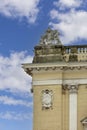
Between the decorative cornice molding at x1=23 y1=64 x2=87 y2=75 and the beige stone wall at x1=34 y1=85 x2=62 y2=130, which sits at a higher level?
the decorative cornice molding at x1=23 y1=64 x2=87 y2=75

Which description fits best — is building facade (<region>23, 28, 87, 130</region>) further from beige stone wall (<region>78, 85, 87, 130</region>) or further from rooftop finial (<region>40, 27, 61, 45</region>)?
rooftop finial (<region>40, 27, 61, 45</region>)

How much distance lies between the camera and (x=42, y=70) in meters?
27.3

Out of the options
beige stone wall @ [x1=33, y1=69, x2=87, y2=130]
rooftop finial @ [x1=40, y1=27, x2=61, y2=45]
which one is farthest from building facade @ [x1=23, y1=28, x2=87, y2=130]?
rooftop finial @ [x1=40, y1=27, x2=61, y2=45]

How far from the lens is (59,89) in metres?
27.2

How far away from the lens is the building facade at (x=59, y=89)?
2683 centimetres

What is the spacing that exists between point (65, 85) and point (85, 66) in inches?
58.5

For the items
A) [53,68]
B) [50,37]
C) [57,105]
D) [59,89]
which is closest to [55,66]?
[53,68]

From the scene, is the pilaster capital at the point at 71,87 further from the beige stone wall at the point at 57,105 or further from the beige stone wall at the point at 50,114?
the beige stone wall at the point at 50,114

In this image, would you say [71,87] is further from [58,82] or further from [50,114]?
[50,114]

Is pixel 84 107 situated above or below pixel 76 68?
below

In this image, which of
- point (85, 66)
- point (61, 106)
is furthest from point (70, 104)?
point (85, 66)

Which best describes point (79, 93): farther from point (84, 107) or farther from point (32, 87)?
point (32, 87)

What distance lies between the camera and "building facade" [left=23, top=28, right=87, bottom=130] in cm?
2683

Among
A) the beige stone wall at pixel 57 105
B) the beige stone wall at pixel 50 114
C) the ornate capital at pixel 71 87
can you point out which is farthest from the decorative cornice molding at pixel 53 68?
the beige stone wall at pixel 50 114
